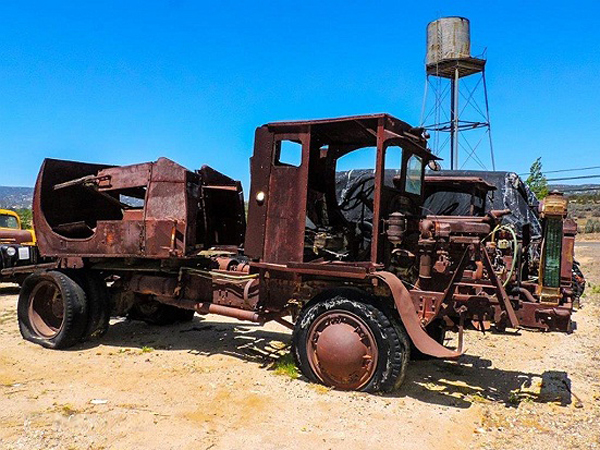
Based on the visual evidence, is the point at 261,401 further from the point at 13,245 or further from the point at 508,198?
the point at 13,245

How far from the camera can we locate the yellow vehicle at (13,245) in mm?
11484

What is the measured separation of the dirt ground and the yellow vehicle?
15.8ft

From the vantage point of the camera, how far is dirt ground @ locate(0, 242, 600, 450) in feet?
13.3

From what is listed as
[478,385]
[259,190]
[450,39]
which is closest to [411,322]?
[478,385]

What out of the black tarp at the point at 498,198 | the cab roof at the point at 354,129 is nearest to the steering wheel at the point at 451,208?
the black tarp at the point at 498,198

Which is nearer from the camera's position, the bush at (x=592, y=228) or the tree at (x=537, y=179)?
the tree at (x=537, y=179)

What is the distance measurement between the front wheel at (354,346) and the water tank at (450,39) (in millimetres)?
16895

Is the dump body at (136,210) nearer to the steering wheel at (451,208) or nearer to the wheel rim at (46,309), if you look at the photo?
the wheel rim at (46,309)

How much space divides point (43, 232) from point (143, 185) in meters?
1.66

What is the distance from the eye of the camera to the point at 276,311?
19.3 feet

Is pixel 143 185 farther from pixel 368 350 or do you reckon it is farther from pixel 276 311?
pixel 368 350

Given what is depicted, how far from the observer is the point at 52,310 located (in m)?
7.12

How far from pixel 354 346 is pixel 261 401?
1042 millimetres

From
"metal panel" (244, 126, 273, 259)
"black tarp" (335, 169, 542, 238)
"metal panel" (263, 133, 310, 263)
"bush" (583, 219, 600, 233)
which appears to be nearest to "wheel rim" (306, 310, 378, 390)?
"metal panel" (263, 133, 310, 263)
